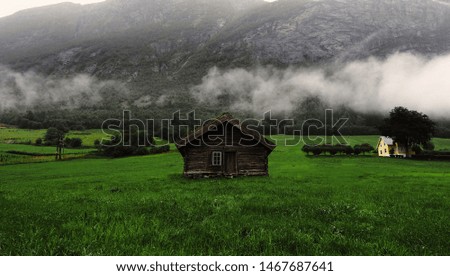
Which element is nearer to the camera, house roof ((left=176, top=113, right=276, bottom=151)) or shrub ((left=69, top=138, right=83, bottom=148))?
house roof ((left=176, top=113, right=276, bottom=151))

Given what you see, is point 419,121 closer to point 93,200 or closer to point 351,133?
point 351,133

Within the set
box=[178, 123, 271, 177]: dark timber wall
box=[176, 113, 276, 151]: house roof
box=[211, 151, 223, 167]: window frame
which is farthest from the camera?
box=[211, 151, 223, 167]: window frame

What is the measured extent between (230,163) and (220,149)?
1921 millimetres

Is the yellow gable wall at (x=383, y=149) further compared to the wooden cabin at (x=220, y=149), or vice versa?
the yellow gable wall at (x=383, y=149)

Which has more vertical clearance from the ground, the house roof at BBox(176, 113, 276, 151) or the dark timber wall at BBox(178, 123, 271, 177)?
the house roof at BBox(176, 113, 276, 151)

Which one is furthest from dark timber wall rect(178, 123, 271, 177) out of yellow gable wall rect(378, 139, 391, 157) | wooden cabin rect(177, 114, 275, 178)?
yellow gable wall rect(378, 139, 391, 157)

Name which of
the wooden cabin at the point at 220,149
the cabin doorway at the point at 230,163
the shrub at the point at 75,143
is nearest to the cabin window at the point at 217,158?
the wooden cabin at the point at 220,149

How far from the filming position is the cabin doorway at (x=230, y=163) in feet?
103

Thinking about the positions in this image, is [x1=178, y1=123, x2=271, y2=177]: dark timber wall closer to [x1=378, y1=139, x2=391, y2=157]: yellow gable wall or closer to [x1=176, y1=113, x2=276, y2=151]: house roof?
[x1=176, y1=113, x2=276, y2=151]: house roof

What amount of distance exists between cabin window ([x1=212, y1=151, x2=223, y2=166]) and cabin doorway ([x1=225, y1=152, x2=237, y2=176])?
70 cm

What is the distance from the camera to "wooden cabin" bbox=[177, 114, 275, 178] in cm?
3091

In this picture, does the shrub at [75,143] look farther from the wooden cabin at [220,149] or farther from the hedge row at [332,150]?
the wooden cabin at [220,149]
